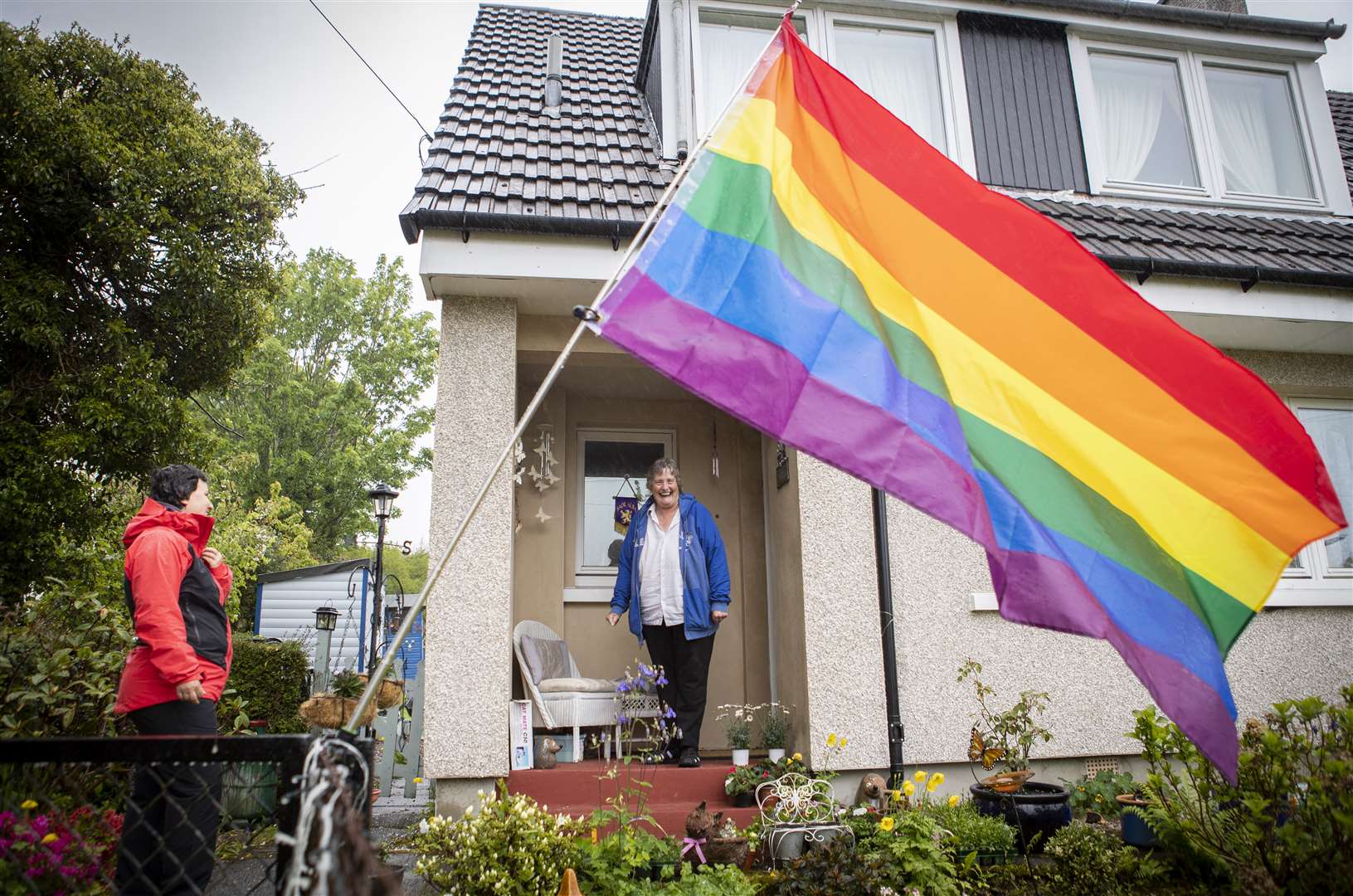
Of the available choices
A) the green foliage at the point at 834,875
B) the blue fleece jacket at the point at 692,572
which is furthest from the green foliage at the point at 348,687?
the green foliage at the point at 834,875

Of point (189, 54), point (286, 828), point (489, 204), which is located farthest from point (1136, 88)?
point (189, 54)

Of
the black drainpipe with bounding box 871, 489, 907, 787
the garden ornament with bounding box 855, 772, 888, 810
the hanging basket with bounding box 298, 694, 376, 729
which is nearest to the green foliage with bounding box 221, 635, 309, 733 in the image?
the hanging basket with bounding box 298, 694, 376, 729

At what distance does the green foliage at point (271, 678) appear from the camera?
11000 millimetres

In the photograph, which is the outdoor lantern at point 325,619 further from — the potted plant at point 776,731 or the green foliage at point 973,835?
the green foliage at point 973,835

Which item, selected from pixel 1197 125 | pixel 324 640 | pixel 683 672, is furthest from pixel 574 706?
pixel 1197 125

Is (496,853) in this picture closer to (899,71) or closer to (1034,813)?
(1034,813)

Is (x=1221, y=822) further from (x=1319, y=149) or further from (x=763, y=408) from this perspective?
(x=1319, y=149)

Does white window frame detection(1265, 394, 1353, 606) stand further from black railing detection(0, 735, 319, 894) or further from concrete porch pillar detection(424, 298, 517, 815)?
black railing detection(0, 735, 319, 894)

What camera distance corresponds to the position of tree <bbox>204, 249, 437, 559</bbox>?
30.2m

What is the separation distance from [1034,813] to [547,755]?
2834 millimetres

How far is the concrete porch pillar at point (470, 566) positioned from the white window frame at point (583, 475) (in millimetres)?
1621

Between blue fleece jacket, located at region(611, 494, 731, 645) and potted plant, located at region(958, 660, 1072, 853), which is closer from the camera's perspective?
potted plant, located at region(958, 660, 1072, 853)

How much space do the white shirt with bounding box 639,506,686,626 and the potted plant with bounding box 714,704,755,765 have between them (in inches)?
29.8

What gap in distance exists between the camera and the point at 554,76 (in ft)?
24.7
